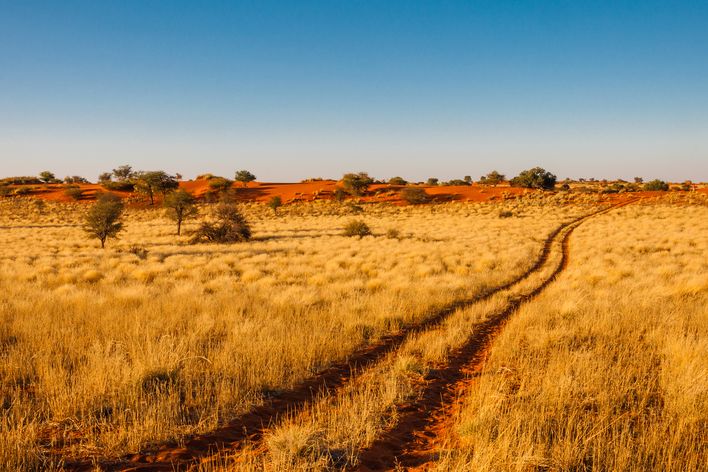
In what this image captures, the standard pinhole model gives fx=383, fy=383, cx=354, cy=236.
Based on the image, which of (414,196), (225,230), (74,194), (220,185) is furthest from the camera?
(220,185)

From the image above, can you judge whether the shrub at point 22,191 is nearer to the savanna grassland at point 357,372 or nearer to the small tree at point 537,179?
the savanna grassland at point 357,372

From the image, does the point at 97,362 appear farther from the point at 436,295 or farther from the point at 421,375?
the point at 436,295

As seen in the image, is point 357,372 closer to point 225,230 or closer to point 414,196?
point 225,230

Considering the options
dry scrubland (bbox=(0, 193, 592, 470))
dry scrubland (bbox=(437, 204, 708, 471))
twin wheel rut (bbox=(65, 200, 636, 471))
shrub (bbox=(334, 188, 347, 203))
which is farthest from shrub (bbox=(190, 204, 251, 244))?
shrub (bbox=(334, 188, 347, 203))

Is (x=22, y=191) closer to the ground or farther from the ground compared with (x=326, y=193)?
farther from the ground

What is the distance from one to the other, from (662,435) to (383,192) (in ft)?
220

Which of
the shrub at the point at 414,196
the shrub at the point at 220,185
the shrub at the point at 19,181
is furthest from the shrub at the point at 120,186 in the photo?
the shrub at the point at 414,196

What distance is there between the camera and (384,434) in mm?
3926

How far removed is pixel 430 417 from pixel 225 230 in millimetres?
26392

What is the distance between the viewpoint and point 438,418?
14.1ft

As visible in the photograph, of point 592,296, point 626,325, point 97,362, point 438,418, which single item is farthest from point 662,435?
point 592,296

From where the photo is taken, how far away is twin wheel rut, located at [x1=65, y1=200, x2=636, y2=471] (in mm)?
3475

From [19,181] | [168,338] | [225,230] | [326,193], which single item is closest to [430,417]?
[168,338]

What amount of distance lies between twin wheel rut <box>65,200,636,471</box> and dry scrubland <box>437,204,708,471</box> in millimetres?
295
